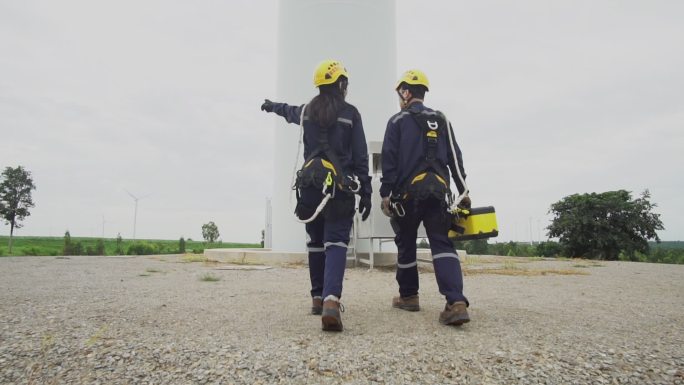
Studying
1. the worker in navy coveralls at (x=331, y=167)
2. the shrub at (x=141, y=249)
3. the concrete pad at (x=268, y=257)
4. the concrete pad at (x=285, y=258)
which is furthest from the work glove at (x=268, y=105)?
the shrub at (x=141, y=249)

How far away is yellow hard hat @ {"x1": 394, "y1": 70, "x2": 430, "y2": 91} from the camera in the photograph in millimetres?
3668

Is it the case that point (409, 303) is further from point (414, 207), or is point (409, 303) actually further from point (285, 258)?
point (285, 258)

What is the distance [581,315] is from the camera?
3.66 meters

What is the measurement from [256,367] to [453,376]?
3.34 feet

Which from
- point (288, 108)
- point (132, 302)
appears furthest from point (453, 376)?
point (132, 302)

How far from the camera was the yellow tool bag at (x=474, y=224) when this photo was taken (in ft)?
11.3

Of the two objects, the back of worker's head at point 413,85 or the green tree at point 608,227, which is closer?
the back of worker's head at point 413,85

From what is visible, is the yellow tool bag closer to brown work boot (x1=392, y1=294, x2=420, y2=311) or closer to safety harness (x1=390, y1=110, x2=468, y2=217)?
safety harness (x1=390, y1=110, x2=468, y2=217)

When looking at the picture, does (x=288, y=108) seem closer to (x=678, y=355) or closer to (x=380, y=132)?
(x=678, y=355)

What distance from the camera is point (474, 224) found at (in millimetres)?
3484

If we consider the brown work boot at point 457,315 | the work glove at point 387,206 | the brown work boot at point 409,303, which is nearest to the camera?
the brown work boot at point 457,315

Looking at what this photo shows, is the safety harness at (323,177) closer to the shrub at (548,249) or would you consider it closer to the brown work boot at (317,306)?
the brown work boot at (317,306)

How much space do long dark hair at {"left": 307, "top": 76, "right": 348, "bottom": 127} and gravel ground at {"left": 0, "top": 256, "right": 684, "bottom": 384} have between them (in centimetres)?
153

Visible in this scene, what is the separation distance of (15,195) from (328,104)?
115 feet
